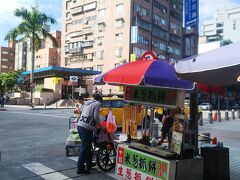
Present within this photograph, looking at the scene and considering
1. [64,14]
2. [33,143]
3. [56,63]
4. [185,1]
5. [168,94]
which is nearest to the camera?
[168,94]

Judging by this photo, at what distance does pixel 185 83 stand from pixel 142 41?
58241 millimetres

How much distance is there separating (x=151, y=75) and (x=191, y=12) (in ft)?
10.5

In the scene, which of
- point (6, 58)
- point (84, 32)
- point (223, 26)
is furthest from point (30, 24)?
point (223, 26)

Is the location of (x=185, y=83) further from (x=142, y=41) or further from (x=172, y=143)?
(x=142, y=41)

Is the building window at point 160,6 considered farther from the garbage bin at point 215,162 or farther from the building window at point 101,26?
the garbage bin at point 215,162

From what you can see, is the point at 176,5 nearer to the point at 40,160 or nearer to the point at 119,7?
the point at 119,7

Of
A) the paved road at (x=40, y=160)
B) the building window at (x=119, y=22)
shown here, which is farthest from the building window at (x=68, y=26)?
the paved road at (x=40, y=160)

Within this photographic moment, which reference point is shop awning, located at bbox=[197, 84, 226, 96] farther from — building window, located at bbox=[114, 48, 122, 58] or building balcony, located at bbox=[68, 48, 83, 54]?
building balcony, located at bbox=[68, 48, 83, 54]

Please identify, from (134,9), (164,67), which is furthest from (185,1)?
(134,9)

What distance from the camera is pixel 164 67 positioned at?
634cm

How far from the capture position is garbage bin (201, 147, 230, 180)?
21.8 ft

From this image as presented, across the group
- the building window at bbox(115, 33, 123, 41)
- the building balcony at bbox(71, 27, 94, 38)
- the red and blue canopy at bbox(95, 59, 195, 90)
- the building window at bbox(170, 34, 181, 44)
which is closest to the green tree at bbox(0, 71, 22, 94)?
the building balcony at bbox(71, 27, 94, 38)

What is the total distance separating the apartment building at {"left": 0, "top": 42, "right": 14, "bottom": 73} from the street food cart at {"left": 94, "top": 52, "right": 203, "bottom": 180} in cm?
13197

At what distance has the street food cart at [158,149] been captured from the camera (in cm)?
597
